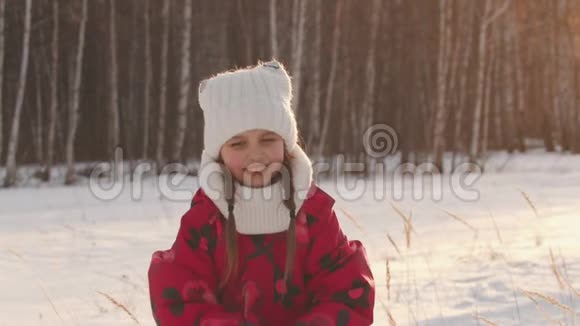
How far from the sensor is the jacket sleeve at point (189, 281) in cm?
173

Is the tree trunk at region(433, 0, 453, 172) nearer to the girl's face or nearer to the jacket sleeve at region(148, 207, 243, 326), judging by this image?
the girl's face

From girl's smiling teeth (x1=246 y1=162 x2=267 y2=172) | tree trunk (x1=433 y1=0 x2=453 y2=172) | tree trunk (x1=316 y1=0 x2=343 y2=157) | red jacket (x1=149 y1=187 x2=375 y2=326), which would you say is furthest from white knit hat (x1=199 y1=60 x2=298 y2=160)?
tree trunk (x1=433 y1=0 x2=453 y2=172)

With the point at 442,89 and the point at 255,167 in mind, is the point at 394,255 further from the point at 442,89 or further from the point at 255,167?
the point at 442,89

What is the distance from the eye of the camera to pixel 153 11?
17.7 metres

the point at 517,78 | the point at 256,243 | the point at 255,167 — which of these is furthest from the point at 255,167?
the point at 517,78

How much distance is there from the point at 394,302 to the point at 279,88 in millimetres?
2125

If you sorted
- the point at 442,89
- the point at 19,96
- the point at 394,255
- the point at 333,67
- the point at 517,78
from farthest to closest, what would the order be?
the point at 517,78 < the point at 333,67 < the point at 442,89 < the point at 19,96 < the point at 394,255

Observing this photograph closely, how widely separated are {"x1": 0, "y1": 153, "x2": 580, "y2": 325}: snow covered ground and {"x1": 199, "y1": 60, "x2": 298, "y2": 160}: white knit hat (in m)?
0.80

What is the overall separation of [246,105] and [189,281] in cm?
51

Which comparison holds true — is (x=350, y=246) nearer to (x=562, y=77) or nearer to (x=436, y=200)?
(x=436, y=200)

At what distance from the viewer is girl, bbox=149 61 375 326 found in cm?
176

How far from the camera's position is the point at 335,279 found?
1.80 meters

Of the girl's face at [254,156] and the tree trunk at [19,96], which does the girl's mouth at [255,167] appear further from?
the tree trunk at [19,96]

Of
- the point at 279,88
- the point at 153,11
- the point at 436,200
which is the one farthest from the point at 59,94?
the point at 279,88
